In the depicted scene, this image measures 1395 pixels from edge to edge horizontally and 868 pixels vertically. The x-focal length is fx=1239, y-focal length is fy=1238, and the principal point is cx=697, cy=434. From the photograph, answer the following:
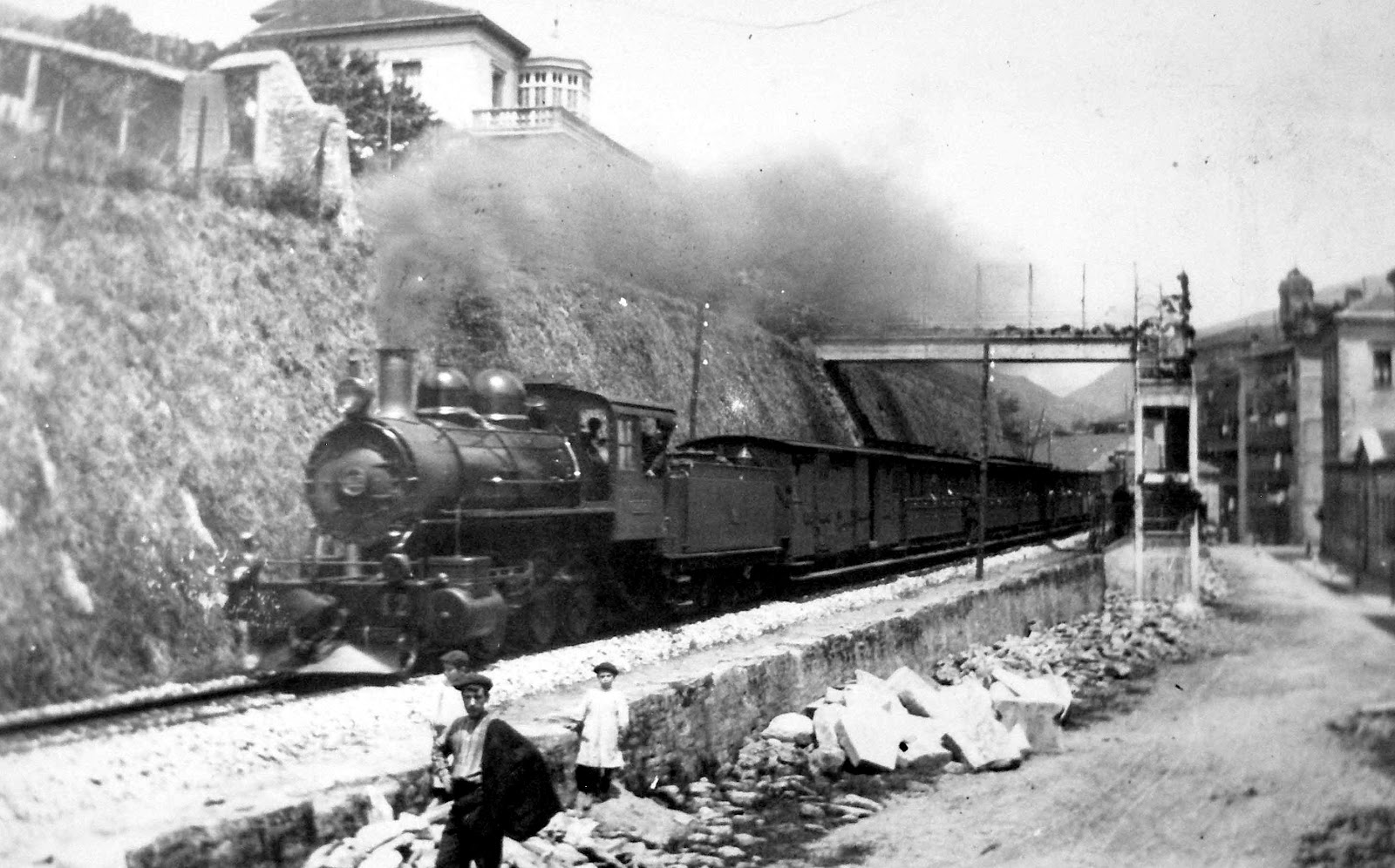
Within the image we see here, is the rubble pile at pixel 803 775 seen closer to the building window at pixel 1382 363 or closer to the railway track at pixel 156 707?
the railway track at pixel 156 707

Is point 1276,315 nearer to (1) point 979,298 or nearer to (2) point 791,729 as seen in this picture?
(2) point 791,729

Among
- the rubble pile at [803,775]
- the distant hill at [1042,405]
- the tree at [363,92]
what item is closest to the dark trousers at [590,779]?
the rubble pile at [803,775]

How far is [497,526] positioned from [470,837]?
22.3ft

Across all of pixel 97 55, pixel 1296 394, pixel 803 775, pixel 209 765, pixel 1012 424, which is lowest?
pixel 803 775

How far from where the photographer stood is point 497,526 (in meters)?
12.9

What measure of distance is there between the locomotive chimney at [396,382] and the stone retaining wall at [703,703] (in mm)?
3987

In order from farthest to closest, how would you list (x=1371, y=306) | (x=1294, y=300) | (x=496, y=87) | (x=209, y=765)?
1. (x=496, y=87)
2. (x=209, y=765)
3. (x=1294, y=300)
4. (x=1371, y=306)

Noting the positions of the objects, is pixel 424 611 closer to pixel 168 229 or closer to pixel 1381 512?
pixel 168 229

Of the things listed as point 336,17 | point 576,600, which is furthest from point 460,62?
point 576,600

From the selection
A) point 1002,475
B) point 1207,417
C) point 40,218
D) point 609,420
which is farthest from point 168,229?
point 1002,475

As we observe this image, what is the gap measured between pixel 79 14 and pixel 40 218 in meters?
3.81

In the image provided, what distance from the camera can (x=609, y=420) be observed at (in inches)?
585

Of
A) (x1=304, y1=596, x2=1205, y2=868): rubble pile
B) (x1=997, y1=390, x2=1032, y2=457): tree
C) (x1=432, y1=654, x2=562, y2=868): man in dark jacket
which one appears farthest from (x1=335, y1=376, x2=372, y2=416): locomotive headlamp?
(x1=997, y1=390, x2=1032, y2=457): tree

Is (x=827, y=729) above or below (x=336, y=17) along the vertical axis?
below
